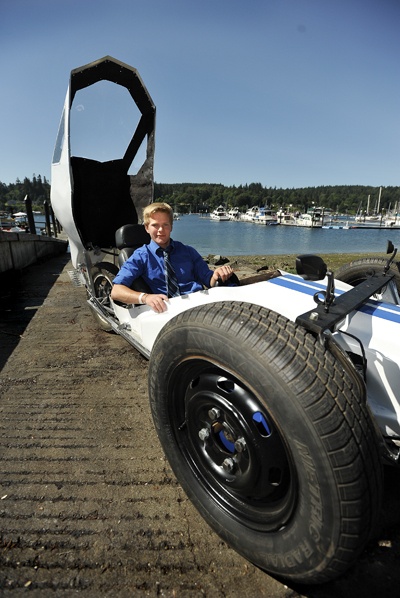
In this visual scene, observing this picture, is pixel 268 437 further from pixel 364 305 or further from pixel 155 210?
pixel 155 210

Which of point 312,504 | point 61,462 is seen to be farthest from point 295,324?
point 61,462

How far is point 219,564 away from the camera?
58.8 inches

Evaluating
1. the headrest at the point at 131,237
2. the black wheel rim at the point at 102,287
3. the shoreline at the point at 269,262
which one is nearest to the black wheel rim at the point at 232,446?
the headrest at the point at 131,237

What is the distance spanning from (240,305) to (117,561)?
1.32 m

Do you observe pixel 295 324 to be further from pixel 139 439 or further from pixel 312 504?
pixel 139 439

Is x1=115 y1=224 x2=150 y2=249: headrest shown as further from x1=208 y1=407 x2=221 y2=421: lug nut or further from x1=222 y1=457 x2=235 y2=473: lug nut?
x1=222 y1=457 x2=235 y2=473: lug nut

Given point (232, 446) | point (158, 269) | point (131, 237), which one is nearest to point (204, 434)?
point (232, 446)

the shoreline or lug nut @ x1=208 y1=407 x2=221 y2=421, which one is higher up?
lug nut @ x1=208 y1=407 x2=221 y2=421

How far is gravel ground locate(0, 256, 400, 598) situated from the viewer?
1.41 metres

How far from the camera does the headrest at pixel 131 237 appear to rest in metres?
3.61

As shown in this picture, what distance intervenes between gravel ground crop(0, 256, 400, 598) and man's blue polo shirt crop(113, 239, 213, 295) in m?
1.01

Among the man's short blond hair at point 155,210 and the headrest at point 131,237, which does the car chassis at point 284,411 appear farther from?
the headrest at point 131,237

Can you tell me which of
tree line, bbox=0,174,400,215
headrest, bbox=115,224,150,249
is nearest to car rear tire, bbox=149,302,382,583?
headrest, bbox=115,224,150,249

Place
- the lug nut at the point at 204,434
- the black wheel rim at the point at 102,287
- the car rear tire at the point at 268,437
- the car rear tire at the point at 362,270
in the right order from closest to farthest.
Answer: the car rear tire at the point at 268,437 → the lug nut at the point at 204,434 → the car rear tire at the point at 362,270 → the black wheel rim at the point at 102,287
